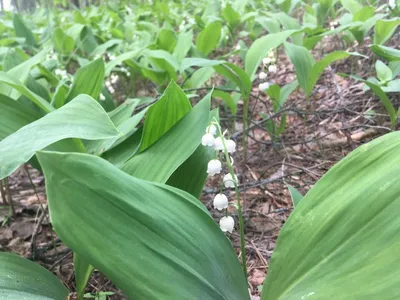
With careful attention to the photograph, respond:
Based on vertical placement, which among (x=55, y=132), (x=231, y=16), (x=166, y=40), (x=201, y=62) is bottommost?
(x=231, y=16)

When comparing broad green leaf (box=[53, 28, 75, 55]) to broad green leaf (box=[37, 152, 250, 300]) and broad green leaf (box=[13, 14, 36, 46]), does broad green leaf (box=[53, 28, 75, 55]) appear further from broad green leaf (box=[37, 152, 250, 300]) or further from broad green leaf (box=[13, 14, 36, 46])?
broad green leaf (box=[37, 152, 250, 300])

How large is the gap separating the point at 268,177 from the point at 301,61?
570 millimetres

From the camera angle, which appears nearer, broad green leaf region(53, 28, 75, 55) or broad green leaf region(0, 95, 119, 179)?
broad green leaf region(0, 95, 119, 179)

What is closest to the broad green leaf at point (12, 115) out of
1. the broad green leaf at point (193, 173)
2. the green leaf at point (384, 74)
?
the broad green leaf at point (193, 173)

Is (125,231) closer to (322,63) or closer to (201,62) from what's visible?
(201,62)

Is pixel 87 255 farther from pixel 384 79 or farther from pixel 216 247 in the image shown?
pixel 384 79

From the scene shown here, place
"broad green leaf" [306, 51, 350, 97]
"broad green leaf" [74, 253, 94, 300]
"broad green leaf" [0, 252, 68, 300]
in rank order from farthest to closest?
"broad green leaf" [306, 51, 350, 97]
"broad green leaf" [74, 253, 94, 300]
"broad green leaf" [0, 252, 68, 300]

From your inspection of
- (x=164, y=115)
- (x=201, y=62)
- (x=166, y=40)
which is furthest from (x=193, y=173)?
(x=166, y=40)

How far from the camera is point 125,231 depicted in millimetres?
709

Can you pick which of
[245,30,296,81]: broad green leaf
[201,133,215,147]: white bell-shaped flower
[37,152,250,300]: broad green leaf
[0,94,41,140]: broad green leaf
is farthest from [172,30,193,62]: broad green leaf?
[37,152,250,300]: broad green leaf

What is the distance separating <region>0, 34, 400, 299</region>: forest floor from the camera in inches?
58.8

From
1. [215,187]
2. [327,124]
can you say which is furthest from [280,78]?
[215,187]

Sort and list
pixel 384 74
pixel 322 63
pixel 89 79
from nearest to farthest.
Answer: pixel 89 79 < pixel 384 74 < pixel 322 63

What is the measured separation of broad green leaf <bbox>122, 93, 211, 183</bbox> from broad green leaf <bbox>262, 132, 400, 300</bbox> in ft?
1.11
